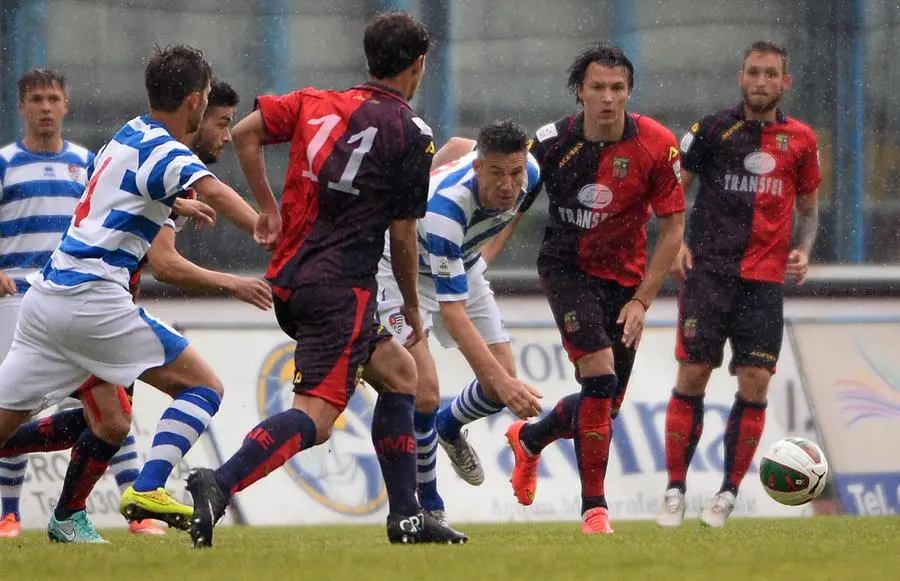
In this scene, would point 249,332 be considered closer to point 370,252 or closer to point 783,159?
point 783,159

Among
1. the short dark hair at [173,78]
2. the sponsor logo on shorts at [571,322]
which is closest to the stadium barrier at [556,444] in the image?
the sponsor logo on shorts at [571,322]

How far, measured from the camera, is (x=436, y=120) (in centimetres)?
1123

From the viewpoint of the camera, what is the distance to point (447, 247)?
21.1 feet

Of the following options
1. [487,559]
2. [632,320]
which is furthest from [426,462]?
[487,559]

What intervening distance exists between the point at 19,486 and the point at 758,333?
3.50 m

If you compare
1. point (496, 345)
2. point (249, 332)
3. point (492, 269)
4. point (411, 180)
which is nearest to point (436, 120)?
point (492, 269)

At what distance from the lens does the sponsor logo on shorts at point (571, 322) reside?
7.10 metres

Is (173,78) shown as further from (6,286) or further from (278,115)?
(6,286)

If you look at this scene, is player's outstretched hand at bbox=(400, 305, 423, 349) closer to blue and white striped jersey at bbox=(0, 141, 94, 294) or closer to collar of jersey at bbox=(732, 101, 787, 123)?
blue and white striped jersey at bbox=(0, 141, 94, 294)

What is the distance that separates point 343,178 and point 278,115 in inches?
12.6

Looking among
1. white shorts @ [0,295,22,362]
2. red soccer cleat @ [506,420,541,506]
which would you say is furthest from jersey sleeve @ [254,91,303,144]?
red soccer cleat @ [506,420,541,506]

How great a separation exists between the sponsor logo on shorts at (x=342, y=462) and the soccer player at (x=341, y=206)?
12.5ft

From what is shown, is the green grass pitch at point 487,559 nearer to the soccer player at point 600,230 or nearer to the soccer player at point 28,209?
the soccer player at point 600,230

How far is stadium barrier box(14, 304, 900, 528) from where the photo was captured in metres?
9.45
